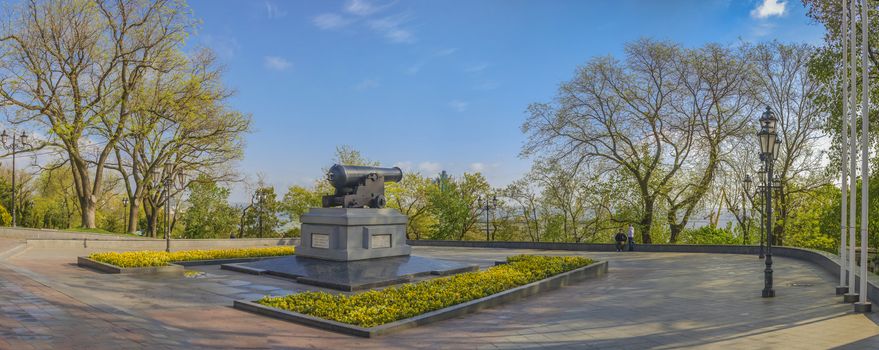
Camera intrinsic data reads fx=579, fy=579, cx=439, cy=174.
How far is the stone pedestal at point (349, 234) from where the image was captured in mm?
15547

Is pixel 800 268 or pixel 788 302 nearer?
pixel 788 302

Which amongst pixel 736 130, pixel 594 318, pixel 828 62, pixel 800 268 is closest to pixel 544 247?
pixel 736 130

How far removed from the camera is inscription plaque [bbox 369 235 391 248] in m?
16.2

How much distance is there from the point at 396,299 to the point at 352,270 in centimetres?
433

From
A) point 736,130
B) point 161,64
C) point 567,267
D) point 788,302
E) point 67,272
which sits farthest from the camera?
point 161,64

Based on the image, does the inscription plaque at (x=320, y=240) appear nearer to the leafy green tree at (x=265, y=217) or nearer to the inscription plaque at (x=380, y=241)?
the inscription plaque at (x=380, y=241)

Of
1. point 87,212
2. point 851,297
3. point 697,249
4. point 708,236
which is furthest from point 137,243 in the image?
point 708,236

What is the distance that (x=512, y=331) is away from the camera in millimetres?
8797

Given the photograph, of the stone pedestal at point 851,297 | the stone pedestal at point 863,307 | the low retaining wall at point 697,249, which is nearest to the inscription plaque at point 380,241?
the stone pedestal at point 851,297

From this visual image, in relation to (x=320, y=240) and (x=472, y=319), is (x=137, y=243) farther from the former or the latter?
(x=472, y=319)

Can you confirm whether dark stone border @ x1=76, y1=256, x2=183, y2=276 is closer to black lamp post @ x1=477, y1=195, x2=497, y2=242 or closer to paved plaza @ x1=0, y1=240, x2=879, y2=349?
paved plaza @ x1=0, y1=240, x2=879, y2=349

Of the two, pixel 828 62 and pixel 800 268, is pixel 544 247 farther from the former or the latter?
pixel 828 62

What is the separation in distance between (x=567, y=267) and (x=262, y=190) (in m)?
31.4

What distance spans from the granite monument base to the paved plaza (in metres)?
0.52
